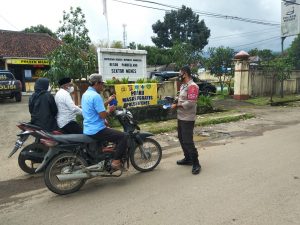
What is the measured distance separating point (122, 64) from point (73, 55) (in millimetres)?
1877

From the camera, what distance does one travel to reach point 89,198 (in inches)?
182

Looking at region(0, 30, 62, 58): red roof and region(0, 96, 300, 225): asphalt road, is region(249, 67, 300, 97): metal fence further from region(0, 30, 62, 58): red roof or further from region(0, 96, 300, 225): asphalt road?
region(0, 30, 62, 58): red roof

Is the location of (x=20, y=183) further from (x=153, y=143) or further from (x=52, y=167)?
(x=153, y=143)

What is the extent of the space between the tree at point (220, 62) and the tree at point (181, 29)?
3530 centimetres

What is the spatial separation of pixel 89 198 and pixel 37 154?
147cm

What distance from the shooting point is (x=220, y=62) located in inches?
741

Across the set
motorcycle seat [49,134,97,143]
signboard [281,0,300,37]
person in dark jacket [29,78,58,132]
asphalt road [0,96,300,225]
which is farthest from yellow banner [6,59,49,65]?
motorcycle seat [49,134,97,143]

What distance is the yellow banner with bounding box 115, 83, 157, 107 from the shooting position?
1037 centimetres

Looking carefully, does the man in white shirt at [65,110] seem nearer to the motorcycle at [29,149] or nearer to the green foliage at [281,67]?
the motorcycle at [29,149]

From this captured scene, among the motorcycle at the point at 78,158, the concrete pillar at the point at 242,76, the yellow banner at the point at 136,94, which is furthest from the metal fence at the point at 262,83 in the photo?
the motorcycle at the point at 78,158

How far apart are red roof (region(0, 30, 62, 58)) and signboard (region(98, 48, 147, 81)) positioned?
1758 cm

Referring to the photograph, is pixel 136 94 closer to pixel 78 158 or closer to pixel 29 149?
pixel 29 149

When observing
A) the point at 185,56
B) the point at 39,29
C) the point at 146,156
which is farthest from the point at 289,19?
the point at 39,29

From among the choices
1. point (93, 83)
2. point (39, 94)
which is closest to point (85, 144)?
point (93, 83)
